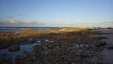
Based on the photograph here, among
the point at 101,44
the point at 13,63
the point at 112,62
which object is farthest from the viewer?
the point at 101,44

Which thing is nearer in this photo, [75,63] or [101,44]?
[75,63]

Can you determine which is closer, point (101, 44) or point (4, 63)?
point (4, 63)

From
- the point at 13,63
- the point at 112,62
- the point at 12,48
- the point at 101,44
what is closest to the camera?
the point at 13,63

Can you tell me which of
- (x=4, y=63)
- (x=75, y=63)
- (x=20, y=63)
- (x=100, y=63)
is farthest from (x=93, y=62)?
(x=4, y=63)

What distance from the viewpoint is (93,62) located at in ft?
53.7

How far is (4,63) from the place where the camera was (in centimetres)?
1555

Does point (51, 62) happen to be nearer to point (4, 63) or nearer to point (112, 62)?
point (4, 63)

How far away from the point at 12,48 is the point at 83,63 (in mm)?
11078

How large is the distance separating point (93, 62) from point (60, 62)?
3.11 metres

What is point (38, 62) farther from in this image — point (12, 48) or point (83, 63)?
point (12, 48)

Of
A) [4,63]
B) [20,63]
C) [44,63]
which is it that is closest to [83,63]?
[44,63]

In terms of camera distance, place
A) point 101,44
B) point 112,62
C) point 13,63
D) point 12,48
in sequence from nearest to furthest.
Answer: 1. point 13,63
2. point 112,62
3. point 12,48
4. point 101,44

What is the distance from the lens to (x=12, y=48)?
23.2m

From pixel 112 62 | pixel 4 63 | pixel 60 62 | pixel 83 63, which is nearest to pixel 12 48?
pixel 4 63
